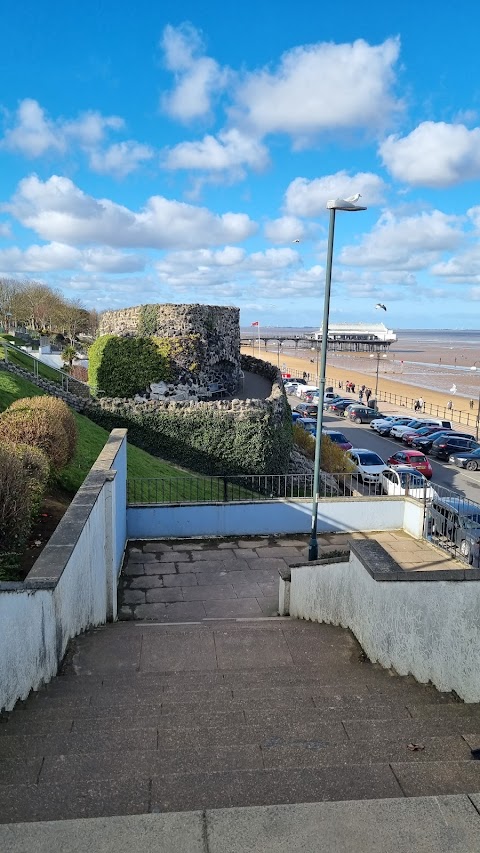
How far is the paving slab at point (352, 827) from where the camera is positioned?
124 inches

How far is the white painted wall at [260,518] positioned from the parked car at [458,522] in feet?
3.74

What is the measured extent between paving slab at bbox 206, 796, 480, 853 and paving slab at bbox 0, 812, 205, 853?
4.8 inches

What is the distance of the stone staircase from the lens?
3770mm

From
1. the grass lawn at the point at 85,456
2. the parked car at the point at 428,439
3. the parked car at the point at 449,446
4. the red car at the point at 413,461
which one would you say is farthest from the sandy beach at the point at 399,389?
the grass lawn at the point at 85,456

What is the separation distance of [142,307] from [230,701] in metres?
22.2

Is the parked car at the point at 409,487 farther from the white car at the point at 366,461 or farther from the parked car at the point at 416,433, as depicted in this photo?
the parked car at the point at 416,433

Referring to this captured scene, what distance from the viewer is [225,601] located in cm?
1062

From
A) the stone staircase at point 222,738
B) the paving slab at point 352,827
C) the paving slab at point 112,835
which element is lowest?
the stone staircase at point 222,738

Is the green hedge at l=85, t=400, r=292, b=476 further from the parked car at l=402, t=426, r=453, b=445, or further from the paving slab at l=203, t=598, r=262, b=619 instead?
the parked car at l=402, t=426, r=453, b=445

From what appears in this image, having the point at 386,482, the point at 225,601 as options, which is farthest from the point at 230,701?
the point at 386,482

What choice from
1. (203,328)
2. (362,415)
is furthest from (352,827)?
(362,415)

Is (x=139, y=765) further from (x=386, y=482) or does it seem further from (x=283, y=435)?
(x=283, y=435)

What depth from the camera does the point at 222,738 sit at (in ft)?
15.1

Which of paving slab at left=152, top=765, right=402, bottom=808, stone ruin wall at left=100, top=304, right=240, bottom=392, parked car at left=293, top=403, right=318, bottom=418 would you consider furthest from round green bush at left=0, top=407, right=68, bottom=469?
parked car at left=293, top=403, right=318, bottom=418
